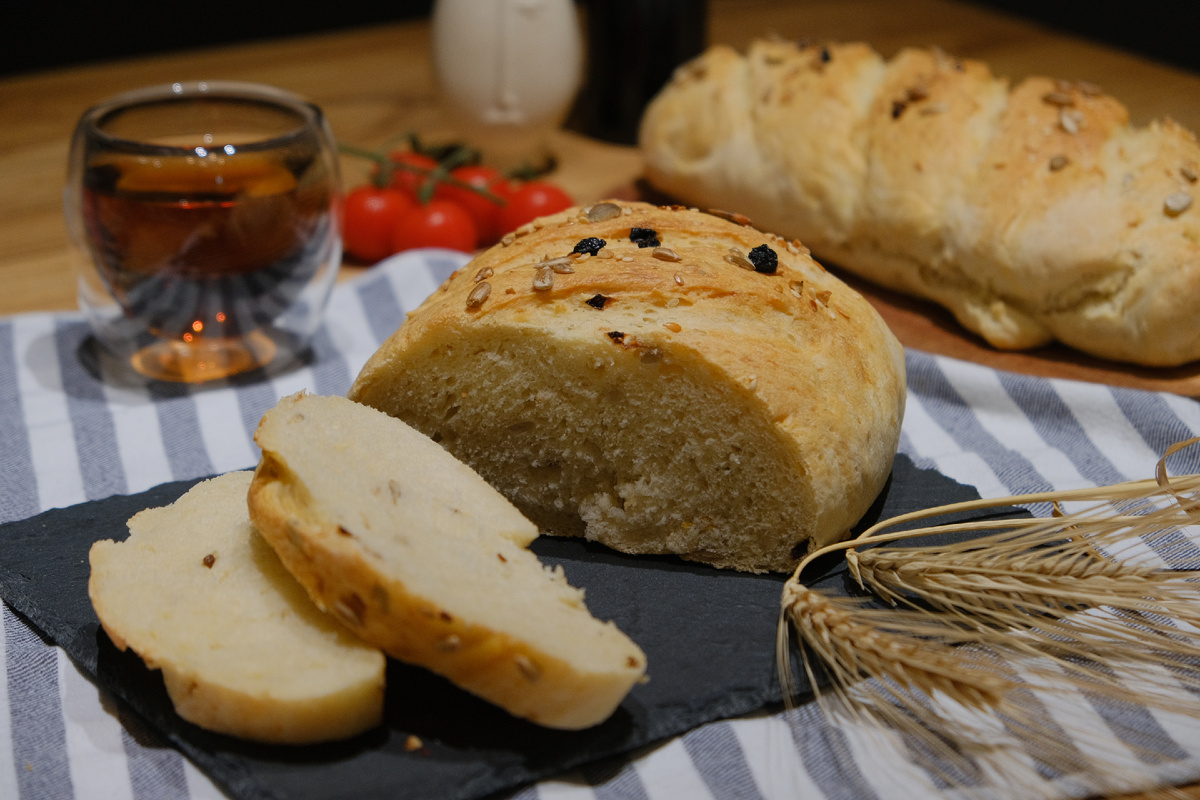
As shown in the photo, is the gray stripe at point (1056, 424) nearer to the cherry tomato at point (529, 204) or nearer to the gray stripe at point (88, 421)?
the cherry tomato at point (529, 204)

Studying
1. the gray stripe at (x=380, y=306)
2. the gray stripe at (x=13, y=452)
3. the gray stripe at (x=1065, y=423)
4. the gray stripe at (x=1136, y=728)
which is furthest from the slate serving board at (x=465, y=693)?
the gray stripe at (x=380, y=306)

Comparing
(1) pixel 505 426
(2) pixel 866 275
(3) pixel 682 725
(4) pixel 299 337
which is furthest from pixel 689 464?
(2) pixel 866 275

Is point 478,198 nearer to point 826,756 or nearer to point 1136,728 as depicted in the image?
point 826,756

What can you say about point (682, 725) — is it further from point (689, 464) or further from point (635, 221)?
point (635, 221)

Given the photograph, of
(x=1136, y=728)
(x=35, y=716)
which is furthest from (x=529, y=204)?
(x=1136, y=728)

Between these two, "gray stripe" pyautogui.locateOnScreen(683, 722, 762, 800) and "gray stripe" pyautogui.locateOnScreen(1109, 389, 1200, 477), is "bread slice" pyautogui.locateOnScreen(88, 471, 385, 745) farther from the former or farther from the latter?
"gray stripe" pyautogui.locateOnScreen(1109, 389, 1200, 477)

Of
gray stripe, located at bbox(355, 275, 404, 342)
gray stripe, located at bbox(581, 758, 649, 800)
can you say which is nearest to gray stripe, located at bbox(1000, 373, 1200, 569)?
gray stripe, located at bbox(581, 758, 649, 800)
